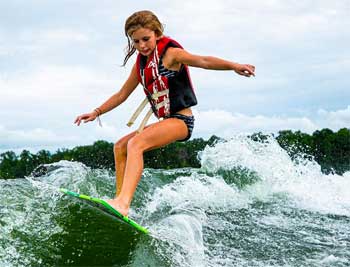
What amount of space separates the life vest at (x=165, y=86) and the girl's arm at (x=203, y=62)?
0.39 feet

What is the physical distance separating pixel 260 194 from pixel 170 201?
6.74ft

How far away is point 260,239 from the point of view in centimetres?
660

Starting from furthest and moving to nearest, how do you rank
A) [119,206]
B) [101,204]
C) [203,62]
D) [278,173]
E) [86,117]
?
[278,173], [86,117], [203,62], [119,206], [101,204]

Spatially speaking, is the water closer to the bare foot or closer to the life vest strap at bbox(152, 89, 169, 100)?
the bare foot

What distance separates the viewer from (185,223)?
20.9 feet

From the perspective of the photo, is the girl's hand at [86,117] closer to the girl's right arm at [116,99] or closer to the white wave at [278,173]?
the girl's right arm at [116,99]

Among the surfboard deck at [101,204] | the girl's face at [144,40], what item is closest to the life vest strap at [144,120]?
the girl's face at [144,40]

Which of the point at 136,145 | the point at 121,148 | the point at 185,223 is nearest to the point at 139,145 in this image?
the point at 136,145

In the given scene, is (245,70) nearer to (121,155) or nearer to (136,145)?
(136,145)

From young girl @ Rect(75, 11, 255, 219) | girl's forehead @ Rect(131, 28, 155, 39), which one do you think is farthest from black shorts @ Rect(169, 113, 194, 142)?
girl's forehead @ Rect(131, 28, 155, 39)

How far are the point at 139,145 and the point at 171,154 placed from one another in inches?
1003

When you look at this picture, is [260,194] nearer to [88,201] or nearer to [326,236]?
[326,236]

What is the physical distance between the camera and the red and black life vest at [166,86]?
5582 mm

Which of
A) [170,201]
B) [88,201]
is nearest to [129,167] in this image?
[88,201]
